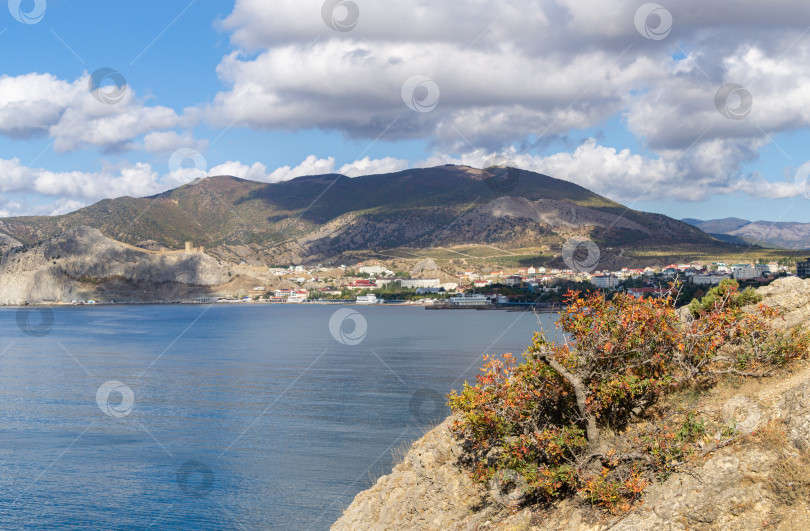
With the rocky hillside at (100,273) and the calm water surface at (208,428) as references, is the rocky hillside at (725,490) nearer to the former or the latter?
the calm water surface at (208,428)

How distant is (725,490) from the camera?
29.3 feet

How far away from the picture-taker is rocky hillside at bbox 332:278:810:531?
28.4 ft

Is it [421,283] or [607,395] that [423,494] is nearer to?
[607,395]

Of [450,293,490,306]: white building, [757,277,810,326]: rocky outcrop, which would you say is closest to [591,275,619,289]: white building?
[450,293,490,306]: white building

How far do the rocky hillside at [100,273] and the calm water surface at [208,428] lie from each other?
113 m

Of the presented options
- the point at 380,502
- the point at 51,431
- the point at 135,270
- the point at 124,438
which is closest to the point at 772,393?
the point at 380,502

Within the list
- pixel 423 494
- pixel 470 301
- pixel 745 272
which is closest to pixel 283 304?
pixel 470 301

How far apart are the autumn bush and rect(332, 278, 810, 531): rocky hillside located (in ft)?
0.85

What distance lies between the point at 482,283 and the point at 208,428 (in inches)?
5238

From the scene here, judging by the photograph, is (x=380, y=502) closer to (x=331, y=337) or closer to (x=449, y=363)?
(x=449, y=363)

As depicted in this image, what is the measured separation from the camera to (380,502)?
550 inches

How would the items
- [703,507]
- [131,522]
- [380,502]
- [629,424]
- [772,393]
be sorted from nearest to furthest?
1. [703,507]
2. [772,393]
3. [629,424]
4. [380,502]
5. [131,522]

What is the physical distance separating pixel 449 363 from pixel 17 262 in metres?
147

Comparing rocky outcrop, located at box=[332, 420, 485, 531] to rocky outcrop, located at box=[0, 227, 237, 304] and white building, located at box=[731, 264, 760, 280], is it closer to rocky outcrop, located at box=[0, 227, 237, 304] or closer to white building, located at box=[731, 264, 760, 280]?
white building, located at box=[731, 264, 760, 280]
